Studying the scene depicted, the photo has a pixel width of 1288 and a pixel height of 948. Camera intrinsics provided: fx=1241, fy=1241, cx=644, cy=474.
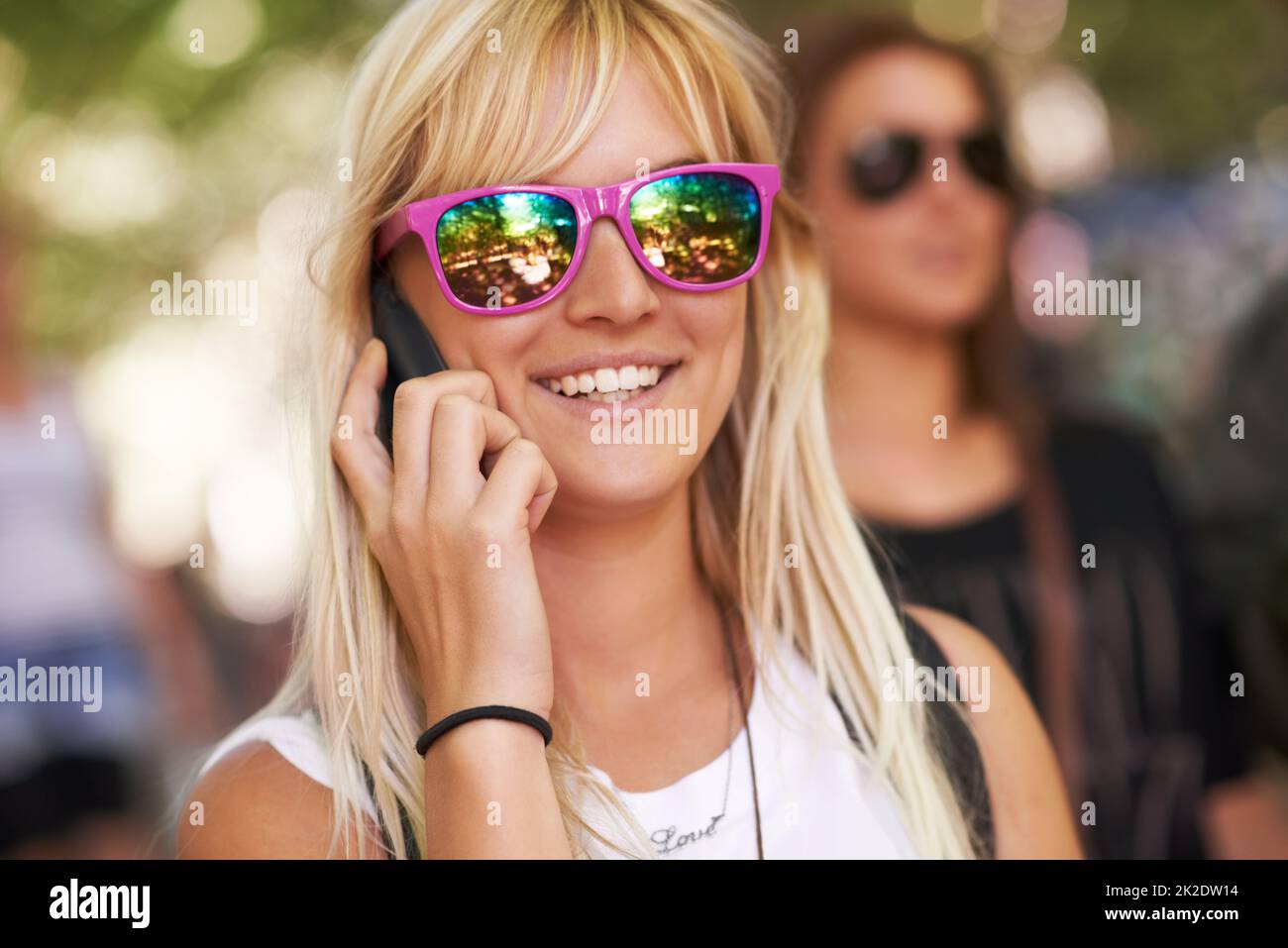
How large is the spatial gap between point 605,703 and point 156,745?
239cm

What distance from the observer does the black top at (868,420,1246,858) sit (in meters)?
2.80

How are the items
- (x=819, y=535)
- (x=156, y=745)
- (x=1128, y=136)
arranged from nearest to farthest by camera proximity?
(x=819, y=535)
(x=156, y=745)
(x=1128, y=136)

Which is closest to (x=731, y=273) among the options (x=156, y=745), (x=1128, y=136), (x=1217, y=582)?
(x=1217, y=582)

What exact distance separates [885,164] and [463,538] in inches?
63.2

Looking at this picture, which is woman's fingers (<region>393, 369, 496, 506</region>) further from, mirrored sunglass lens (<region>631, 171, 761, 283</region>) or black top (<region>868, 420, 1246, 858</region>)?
black top (<region>868, 420, 1246, 858</region>)

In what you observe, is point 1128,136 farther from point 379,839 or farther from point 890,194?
point 379,839

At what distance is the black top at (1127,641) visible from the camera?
2805 millimetres

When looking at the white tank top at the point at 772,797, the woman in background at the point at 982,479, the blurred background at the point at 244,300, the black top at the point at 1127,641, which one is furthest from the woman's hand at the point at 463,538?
the black top at the point at 1127,641

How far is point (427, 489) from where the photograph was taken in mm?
1584

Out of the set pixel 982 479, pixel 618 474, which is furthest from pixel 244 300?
pixel 982 479

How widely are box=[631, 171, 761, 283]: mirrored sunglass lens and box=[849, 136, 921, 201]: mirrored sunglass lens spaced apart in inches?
45.8

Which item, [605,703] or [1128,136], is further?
[1128,136]

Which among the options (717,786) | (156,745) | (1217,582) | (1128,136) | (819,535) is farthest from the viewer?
(1128,136)

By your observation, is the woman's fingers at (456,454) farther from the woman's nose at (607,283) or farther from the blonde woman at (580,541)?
the woman's nose at (607,283)
